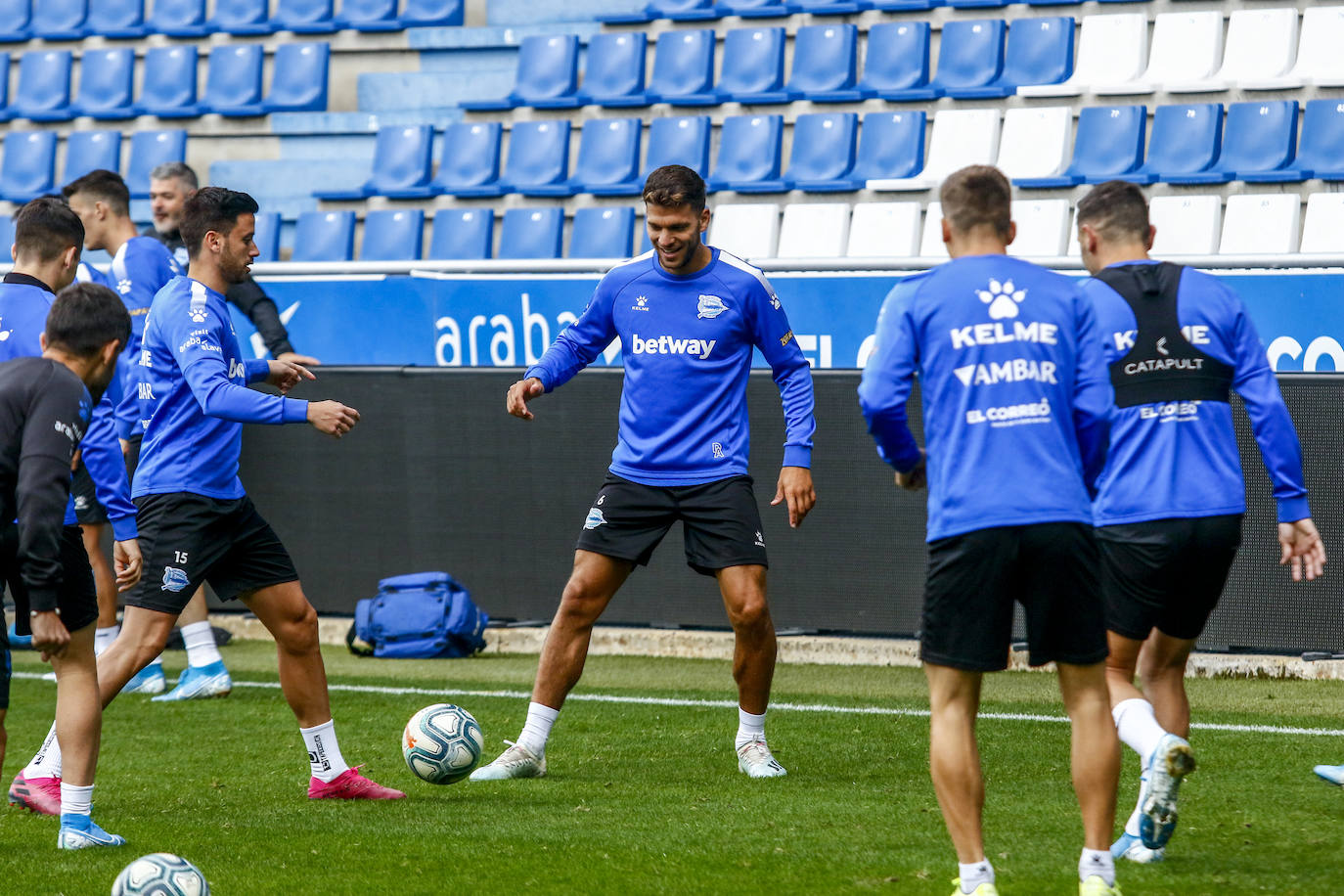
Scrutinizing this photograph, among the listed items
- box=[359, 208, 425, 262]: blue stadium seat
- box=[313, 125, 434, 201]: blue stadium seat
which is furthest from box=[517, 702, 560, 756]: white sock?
box=[313, 125, 434, 201]: blue stadium seat

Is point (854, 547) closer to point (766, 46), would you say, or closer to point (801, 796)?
point (801, 796)

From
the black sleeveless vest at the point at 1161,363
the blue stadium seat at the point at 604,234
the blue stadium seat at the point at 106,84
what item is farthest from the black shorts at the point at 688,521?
the blue stadium seat at the point at 106,84

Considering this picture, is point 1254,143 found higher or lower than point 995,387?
higher

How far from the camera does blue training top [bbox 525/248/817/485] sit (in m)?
6.77

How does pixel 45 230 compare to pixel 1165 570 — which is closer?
pixel 1165 570

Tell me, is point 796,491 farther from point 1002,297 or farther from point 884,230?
point 884,230

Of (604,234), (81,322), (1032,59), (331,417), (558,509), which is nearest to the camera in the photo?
(81,322)

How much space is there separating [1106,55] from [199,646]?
8569 mm

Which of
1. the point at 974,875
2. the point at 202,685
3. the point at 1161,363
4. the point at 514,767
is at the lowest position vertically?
the point at 202,685

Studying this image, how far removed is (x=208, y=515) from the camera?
21.7ft

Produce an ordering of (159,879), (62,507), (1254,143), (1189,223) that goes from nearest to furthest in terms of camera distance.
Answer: (159,879) → (62,507) → (1189,223) → (1254,143)

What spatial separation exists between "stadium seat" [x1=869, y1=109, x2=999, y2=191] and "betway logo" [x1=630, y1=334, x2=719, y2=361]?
6.62 m

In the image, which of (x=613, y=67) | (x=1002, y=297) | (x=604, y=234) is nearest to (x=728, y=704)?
(x=1002, y=297)

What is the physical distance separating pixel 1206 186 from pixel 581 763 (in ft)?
24.5
